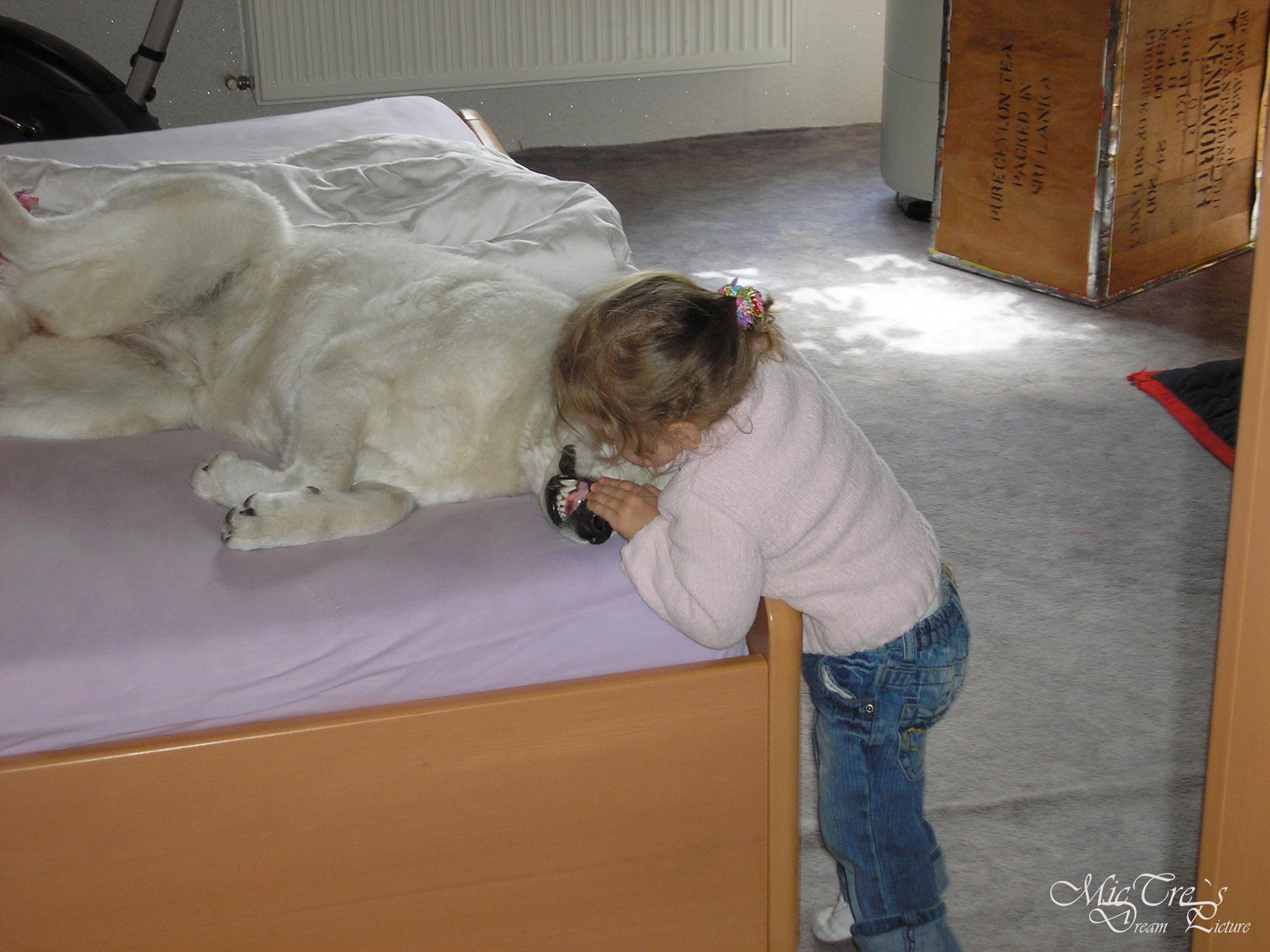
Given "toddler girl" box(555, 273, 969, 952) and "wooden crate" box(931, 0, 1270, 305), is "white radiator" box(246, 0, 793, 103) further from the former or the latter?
"toddler girl" box(555, 273, 969, 952)

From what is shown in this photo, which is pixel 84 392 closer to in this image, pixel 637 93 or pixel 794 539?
pixel 794 539

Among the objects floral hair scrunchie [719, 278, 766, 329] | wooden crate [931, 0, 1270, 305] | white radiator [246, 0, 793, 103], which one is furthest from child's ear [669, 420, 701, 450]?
white radiator [246, 0, 793, 103]

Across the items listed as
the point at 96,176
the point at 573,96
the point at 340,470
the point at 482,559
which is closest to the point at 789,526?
the point at 482,559

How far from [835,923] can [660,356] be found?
930 millimetres

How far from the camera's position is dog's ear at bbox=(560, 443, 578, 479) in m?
1.61

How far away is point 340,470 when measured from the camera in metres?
1.74

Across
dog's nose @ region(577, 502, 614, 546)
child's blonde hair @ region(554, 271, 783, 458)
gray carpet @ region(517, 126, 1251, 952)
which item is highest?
child's blonde hair @ region(554, 271, 783, 458)

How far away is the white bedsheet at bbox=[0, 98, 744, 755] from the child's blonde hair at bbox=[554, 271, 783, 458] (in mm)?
236

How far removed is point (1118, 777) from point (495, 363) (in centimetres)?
128

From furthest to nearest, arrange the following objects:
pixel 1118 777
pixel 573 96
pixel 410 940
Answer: pixel 573 96, pixel 1118 777, pixel 410 940

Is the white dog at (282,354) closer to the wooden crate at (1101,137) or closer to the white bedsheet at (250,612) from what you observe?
the white bedsheet at (250,612)

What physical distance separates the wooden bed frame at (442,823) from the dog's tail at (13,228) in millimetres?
1110

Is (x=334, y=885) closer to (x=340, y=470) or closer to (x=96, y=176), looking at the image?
(x=340, y=470)

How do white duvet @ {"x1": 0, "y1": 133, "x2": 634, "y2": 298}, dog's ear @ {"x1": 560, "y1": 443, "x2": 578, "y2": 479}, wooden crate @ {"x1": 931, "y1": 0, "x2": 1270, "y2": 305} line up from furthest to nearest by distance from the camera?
1. wooden crate @ {"x1": 931, "y1": 0, "x2": 1270, "y2": 305}
2. white duvet @ {"x1": 0, "y1": 133, "x2": 634, "y2": 298}
3. dog's ear @ {"x1": 560, "y1": 443, "x2": 578, "y2": 479}
